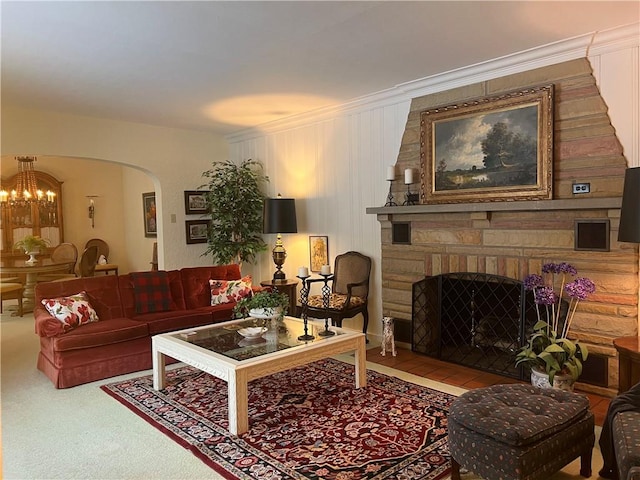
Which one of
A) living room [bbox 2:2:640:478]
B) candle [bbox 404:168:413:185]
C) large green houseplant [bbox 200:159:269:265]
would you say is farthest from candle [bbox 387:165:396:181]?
large green houseplant [bbox 200:159:269:265]

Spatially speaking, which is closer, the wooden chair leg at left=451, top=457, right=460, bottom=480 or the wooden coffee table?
the wooden chair leg at left=451, top=457, right=460, bottom=480

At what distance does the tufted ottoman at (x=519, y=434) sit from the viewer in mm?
2168

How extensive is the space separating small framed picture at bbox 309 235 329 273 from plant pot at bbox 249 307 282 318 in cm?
194

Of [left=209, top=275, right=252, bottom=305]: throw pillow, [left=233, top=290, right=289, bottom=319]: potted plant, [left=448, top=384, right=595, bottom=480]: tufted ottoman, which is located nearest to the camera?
[left=448, top=384, right=595, bottom=480]: tufted ottoman

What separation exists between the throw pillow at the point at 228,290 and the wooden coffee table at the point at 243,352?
0.98 metres

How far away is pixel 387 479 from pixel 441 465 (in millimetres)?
347

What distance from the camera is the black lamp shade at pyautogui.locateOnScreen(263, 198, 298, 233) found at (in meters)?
5.75

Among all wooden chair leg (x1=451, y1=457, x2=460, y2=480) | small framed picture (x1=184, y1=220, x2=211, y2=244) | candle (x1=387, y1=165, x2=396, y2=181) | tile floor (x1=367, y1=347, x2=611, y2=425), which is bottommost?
tile floor (x1=367, y1=347, x2=611, y2=425)

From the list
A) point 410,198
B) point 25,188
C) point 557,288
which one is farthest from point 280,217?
point 25,188

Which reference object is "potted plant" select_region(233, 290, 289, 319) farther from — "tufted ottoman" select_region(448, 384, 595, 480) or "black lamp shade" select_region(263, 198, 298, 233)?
"black lamp shade" select_region(263, 198, 298, 233)

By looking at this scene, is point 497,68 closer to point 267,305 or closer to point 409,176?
point 409,176

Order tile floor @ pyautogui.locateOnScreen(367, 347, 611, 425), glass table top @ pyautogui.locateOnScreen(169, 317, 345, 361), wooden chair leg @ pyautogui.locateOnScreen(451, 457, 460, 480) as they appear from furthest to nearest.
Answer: tile floor @ pyautogui.locateOnScreen(367, 347, 611, 425) < glass table top @ pyautogui.locateOnScreen(169, 317, 345, 361) < wooden chair leg @ pyautogui.locateOnScreen(451, 457, 460, 480)

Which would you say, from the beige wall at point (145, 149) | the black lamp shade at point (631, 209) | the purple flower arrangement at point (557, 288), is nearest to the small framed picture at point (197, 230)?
the beige wall at point (145, 149)

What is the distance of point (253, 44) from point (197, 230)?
384cm
